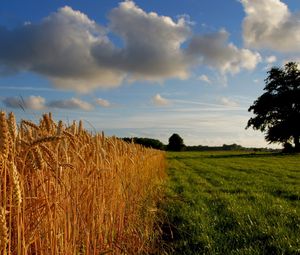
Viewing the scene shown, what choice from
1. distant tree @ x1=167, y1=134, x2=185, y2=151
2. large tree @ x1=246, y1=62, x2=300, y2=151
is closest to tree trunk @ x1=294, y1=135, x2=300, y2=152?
large tree @ x1=246, y1=62, x2=300, y2=151

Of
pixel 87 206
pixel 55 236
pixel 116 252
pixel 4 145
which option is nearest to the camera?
pixel 4 145

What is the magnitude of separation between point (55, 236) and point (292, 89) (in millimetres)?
61964

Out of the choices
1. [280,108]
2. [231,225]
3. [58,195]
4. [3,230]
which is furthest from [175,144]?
[3,230]

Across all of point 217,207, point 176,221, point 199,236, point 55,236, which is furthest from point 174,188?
point 55,236

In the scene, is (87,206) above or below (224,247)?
above

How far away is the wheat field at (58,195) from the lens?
2.49 metres

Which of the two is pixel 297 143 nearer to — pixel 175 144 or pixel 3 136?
pixel 175 144

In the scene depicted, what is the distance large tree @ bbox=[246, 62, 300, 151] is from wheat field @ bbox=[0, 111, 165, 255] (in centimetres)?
5518

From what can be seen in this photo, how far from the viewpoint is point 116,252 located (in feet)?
16.5

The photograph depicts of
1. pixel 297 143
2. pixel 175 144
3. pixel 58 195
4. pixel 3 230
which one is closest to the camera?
pixel 3 230

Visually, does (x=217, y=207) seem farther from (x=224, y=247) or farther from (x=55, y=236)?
(x=55, y=236)

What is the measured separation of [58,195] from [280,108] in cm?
6018

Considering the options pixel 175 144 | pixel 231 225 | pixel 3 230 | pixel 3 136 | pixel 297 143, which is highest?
pixel 175 144

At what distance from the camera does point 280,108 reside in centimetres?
6062
